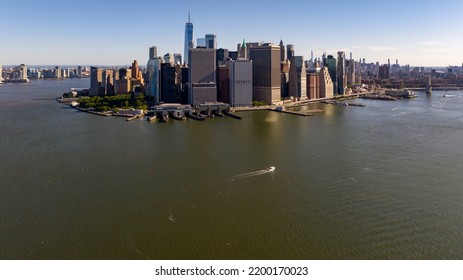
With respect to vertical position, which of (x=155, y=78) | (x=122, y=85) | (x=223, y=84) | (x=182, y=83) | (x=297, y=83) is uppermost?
(x=297, y=83)

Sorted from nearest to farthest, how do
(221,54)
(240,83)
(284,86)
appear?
(240,83) < (284,86) < (221,54)

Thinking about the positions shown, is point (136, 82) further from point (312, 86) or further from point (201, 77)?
point (312, 86)

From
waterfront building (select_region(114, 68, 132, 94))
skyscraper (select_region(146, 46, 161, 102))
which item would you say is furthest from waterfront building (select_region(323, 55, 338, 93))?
waterfront building (select_region(114, 68, 132, 94))

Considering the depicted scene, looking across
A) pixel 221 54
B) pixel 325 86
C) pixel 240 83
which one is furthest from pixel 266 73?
pixel 325 86

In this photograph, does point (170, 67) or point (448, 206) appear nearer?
point (448, 206)

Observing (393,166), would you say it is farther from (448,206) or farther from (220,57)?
(220,57)

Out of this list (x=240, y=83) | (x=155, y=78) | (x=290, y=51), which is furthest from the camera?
(x=290, y=51)

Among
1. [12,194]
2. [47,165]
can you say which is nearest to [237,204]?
[12,194]
